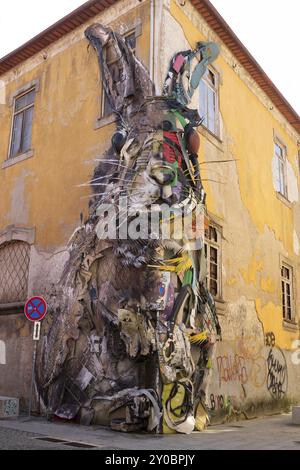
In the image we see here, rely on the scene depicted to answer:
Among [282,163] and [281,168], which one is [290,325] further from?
[282,163]

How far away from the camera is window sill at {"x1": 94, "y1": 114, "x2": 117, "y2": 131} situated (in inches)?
441

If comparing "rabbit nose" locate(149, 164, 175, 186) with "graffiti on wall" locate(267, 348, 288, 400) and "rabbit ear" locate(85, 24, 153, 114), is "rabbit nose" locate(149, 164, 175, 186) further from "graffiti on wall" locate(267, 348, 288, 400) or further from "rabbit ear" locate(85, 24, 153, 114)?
"graffiti on wall" locate(267, 348, 288, 400)

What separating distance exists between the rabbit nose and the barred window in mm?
4225

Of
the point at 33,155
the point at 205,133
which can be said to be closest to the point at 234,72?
the point at 205,133

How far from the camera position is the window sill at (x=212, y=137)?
11.8 meters

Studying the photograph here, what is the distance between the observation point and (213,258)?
1184cm

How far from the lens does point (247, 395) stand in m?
12.2

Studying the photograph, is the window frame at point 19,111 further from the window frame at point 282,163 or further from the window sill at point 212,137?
the window frame at point 282,163

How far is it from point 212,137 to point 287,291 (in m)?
6.00

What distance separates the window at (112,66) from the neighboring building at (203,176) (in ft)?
0.17

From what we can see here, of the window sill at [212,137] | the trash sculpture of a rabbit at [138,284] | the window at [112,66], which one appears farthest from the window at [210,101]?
the window at [112,66]

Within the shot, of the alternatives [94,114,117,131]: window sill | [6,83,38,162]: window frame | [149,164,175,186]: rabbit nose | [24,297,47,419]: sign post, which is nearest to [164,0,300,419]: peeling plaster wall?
[94,114,117,131]: window sill

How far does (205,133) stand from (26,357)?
21.0 feet

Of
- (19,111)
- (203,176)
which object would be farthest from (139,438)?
(19,111)
